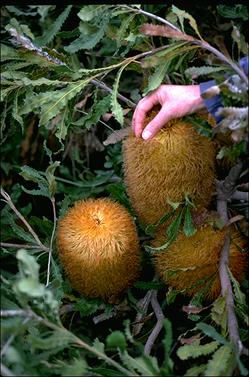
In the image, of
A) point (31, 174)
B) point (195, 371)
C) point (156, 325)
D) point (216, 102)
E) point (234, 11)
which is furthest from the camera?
point (234, 11)

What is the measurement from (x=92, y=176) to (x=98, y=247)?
1067 millimetres

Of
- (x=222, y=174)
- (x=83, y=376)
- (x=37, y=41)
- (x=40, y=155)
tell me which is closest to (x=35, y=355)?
(x=83, y=376)

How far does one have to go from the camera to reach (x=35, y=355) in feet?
4.84

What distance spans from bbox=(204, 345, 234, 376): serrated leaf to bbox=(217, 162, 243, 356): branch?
8 centimetres

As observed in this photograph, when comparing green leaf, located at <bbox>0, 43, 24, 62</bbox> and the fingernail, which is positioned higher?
green leaf, located at <bbox>0, 43, 24, 62</bbox>

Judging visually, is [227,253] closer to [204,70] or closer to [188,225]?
[188,225]

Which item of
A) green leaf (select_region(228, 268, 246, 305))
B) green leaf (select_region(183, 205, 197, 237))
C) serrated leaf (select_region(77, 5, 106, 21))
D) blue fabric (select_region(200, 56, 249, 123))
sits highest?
serrated leaf (select_region(77, 5, 106, 21))

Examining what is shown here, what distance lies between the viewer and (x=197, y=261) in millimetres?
1948

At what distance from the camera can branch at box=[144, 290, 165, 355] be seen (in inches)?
76.7

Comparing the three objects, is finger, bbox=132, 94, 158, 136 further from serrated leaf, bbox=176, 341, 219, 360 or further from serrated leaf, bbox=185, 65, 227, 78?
serrated leaf, bbox=176, 341, 219, 360

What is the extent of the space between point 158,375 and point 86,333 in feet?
4.22

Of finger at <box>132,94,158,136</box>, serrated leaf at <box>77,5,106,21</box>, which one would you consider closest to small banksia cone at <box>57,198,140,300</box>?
finger at <box>132,94,158,136</box>

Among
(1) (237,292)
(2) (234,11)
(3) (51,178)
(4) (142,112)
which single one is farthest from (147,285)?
(2) (234,11)

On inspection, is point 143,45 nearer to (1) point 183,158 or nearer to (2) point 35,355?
(1) point 183,158
